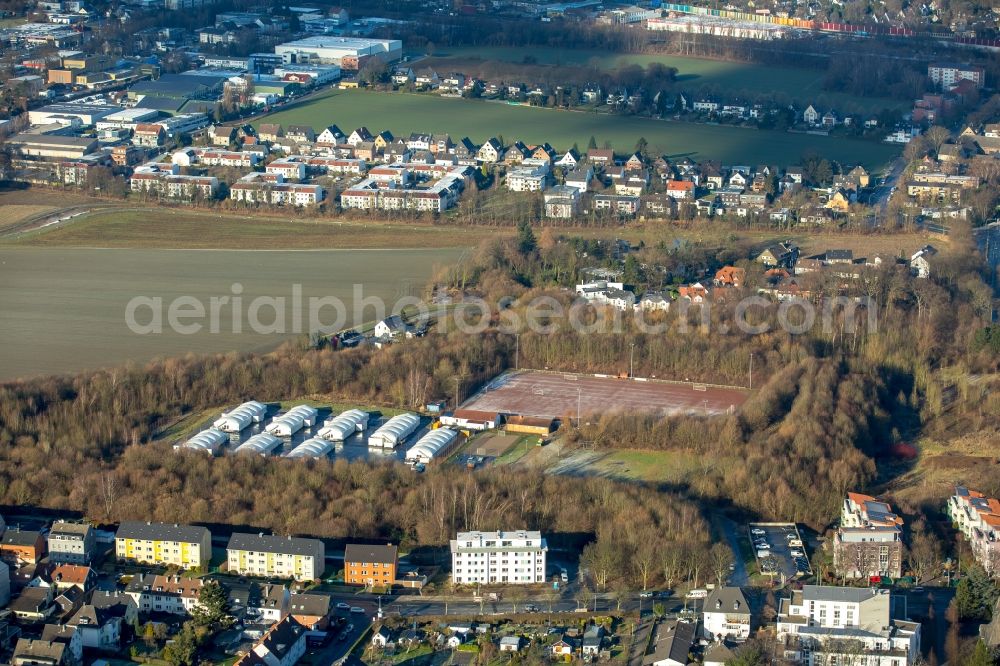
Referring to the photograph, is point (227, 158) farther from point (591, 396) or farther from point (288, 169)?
point (591, 396)

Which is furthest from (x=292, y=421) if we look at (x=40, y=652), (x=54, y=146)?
(x=54, y=146)

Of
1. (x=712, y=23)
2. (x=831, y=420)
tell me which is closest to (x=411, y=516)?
(x=831, y=420)

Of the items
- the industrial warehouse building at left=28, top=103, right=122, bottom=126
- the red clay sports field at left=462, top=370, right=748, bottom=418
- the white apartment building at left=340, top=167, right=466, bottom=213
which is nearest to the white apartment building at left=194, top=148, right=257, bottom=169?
the white apartment building at left=340, top=167, right=466, bottom=213

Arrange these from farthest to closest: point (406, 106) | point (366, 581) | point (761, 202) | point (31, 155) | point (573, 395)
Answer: point (406, 106) → point (31, 155) → point (761, 202) → point (573, 395) → point (366, 581)

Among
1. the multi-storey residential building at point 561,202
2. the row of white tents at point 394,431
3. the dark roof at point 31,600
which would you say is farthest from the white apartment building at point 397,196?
the dark roof at point 31,600

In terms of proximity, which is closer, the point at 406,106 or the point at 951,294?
the point at 951,294

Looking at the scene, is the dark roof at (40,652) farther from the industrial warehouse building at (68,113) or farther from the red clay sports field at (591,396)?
the industrial warehouse building at (68,113)

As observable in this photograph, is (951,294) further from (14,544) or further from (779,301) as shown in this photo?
(14,544)
